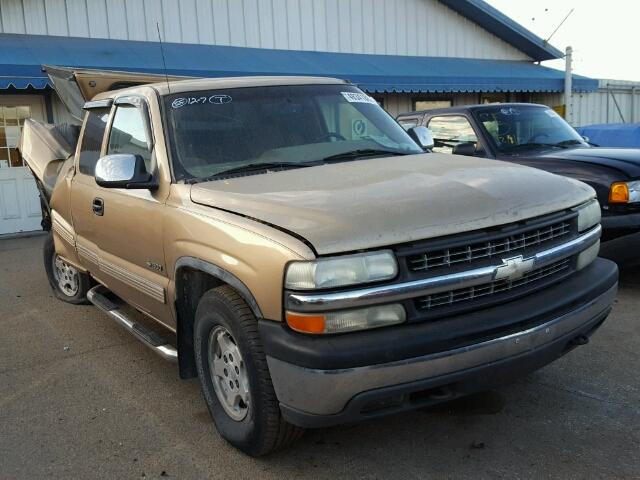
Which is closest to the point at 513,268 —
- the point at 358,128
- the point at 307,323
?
the point at 307,323

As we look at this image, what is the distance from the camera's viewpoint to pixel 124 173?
11.6 feet

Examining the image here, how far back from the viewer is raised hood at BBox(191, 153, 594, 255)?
2.62 metres

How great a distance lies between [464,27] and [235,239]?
52.2 feet

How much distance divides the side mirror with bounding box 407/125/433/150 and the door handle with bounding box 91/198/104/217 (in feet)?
7.42

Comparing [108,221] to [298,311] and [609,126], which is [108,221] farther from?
[609,126]

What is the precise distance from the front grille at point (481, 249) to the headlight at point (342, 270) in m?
0.12

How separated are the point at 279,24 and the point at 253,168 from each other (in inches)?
436

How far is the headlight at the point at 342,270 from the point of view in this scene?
253 cm

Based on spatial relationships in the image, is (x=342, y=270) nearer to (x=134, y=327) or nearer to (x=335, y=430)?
(x=335, y=430)

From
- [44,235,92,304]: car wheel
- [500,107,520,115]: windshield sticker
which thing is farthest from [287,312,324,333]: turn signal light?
[500,107,520,115]: windshield sticker

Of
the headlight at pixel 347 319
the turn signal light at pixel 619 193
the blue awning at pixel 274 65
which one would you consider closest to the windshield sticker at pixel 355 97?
the headlight at pixel 347 319

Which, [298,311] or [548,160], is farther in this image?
[548,160]

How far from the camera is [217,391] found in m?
3.29

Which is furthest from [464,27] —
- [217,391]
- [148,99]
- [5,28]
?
[217,391]
